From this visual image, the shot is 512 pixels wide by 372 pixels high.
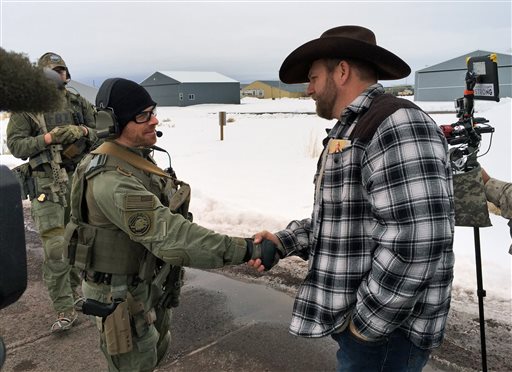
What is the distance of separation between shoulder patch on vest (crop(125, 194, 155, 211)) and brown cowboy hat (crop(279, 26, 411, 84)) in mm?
981

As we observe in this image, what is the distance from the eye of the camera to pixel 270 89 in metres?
Answer: 84.6

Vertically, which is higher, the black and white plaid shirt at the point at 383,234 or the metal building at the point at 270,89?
the metal building at the point at 270,89

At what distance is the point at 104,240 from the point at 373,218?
1447 millimetres

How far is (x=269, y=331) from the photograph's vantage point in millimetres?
3859

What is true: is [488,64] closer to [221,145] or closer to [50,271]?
[50,271]

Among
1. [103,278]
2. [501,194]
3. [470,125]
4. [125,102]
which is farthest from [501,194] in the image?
[103,278]

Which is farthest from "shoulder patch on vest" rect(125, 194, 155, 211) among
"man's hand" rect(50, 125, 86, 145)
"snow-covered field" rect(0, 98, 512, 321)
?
"snow-covered field" rect(0, 98, 512, 321)

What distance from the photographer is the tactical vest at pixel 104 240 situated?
7.70 feet

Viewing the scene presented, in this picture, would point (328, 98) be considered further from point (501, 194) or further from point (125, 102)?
point (501, 194)

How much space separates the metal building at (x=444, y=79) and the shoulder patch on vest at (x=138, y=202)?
41.1 metres

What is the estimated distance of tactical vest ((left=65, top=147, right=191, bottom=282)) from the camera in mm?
2348

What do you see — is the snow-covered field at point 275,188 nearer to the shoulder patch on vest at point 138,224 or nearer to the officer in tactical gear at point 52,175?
the officer in tactical gear at point 52,175

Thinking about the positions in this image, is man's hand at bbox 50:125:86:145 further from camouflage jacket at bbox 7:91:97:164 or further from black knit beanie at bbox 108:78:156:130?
black knit beanie at bbox 108:78:156:130

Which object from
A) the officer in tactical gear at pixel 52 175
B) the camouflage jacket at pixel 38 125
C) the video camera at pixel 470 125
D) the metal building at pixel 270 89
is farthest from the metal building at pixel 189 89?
the video camera at pixel 470 125
